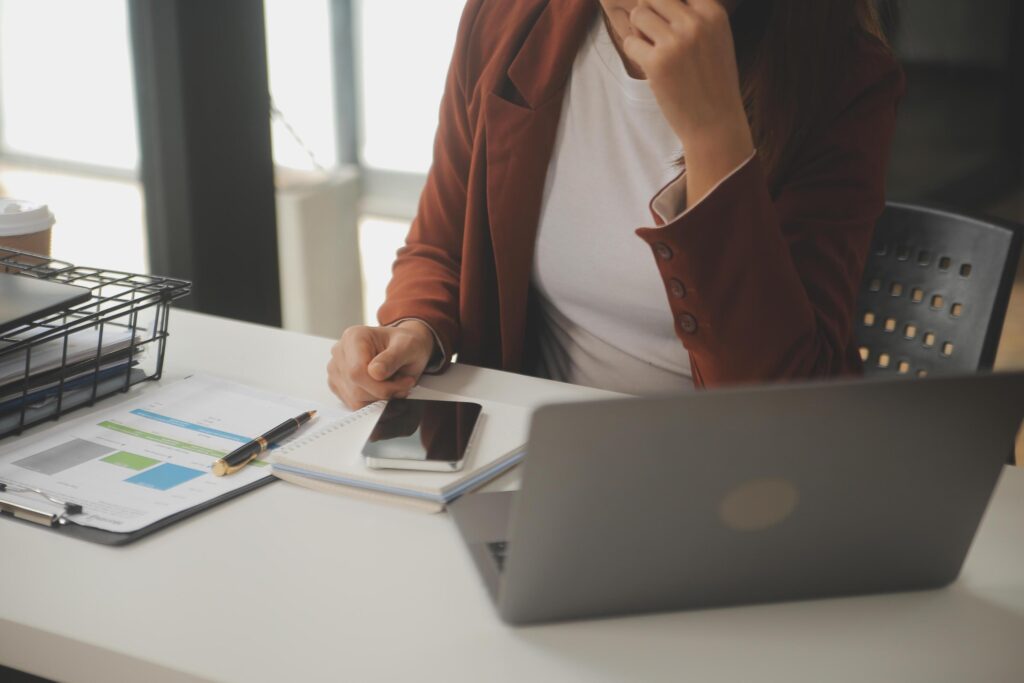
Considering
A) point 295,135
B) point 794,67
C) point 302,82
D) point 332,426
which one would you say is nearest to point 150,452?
point 332,426

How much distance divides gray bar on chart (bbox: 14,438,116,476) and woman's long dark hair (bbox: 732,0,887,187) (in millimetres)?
790

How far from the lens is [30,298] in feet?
3.36

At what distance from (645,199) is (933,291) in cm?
37

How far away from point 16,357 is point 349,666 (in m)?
0.55

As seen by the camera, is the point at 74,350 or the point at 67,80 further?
the point at 67,80

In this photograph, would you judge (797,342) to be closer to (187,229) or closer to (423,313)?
(423,313)

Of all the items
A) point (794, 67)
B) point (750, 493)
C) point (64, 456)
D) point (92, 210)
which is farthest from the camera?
point (92, 210)

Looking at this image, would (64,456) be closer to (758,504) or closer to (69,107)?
(758,504)

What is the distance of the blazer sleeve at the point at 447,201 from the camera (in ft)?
4.48

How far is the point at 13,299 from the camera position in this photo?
3.35 ft

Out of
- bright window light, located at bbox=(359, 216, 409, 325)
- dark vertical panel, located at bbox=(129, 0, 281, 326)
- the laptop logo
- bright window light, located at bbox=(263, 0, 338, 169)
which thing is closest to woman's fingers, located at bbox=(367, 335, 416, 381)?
the laptop logo

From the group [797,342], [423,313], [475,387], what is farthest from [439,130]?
[797,342]

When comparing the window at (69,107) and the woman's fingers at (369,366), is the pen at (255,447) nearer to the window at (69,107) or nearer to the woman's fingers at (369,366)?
the woman's fingers at (369,366)

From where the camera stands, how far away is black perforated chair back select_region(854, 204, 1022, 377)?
122cm
